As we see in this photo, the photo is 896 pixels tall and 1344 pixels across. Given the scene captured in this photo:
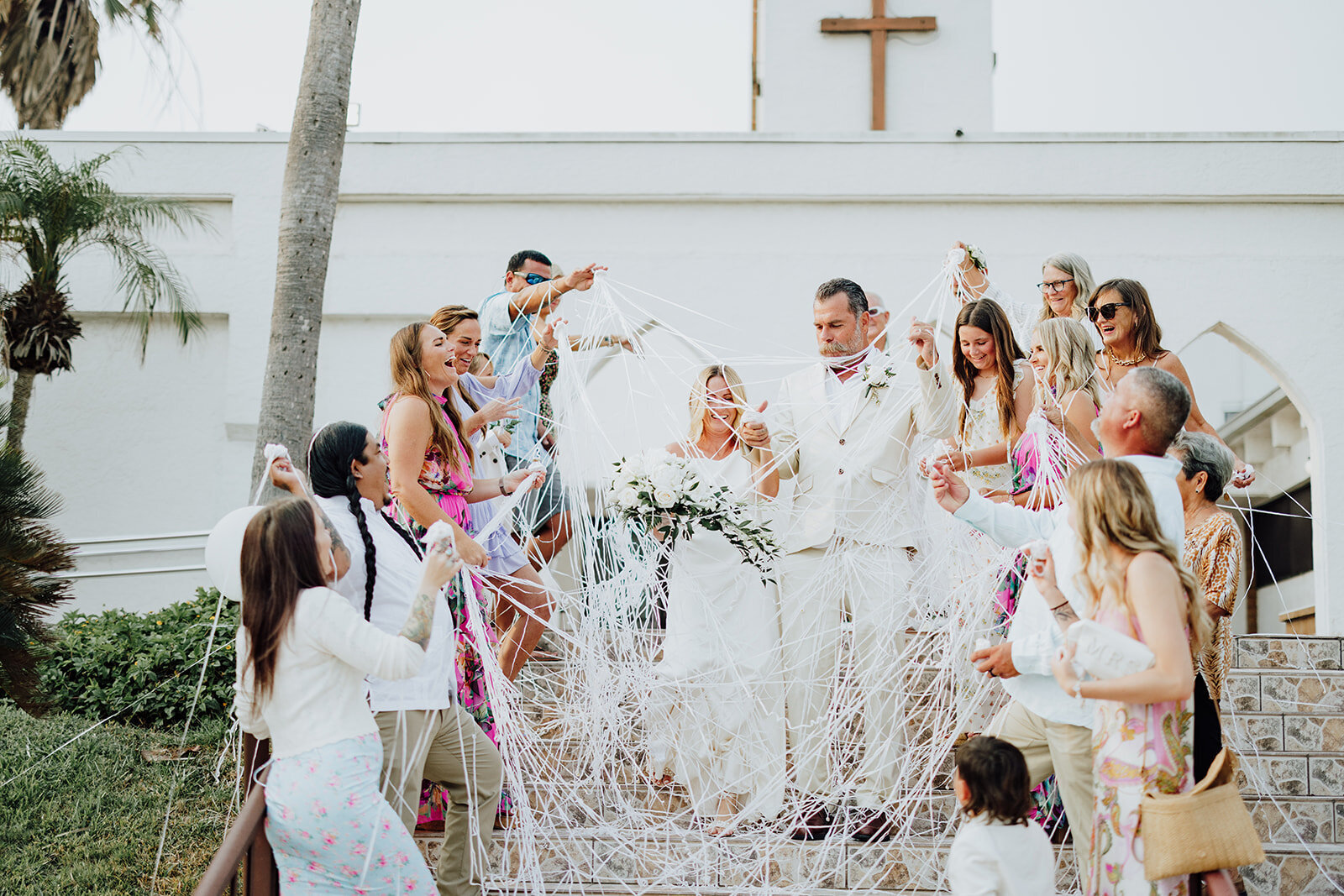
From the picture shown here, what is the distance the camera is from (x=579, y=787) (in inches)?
172

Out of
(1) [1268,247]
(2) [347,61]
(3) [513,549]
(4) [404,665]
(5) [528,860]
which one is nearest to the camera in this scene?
(4) [404,665]

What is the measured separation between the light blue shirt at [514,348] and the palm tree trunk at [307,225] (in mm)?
1824

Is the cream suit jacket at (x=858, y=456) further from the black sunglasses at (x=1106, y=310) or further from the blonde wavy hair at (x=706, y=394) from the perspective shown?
the black sunglasses at (x=1106, y=310)

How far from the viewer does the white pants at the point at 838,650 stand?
13.2 ft

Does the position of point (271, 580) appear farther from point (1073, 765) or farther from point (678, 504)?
point (1073, 765)

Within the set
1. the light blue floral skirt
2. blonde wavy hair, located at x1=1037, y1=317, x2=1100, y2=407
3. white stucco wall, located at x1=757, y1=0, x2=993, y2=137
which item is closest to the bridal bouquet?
blonde wavy hair, located at x1=1037, y1=317, x2=1100, y2=407

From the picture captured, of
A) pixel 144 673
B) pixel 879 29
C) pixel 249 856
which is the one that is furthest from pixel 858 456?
pixel 879 29

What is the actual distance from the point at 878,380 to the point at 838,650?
1.08 metres

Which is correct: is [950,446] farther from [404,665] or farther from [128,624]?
[128,624]

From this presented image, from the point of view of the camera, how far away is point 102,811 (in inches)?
193

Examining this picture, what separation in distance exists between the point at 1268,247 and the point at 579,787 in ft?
26.4

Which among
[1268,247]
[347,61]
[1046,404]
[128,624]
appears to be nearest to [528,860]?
[1046,404]

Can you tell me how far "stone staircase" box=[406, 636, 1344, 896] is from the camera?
3797 mm

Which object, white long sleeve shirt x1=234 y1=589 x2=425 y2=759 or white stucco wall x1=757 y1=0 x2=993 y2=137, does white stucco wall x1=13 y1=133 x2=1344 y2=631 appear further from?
white long sleeve shirt x1=234 y1=589 x2=425 y2=759
